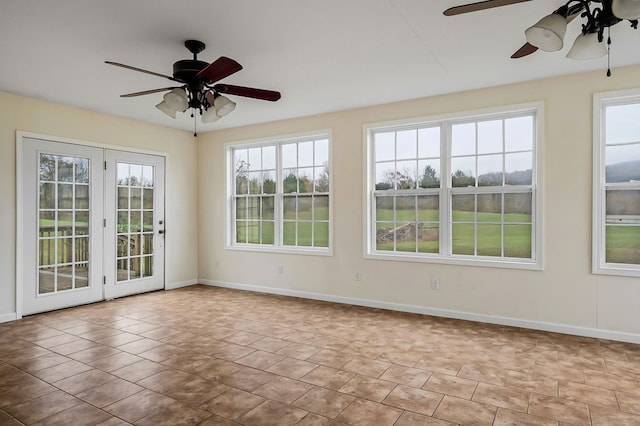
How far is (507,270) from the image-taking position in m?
4.38

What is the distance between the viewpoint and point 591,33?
7.44ft

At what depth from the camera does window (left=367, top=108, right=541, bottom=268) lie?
174 inches

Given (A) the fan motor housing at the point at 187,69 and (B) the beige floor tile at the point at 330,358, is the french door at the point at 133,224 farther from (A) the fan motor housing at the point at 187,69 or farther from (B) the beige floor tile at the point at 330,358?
(B) the beige floor tile at the point at 330,358

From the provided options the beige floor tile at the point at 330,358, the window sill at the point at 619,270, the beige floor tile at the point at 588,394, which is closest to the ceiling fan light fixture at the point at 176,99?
the beige floor tile at the point at 330,358

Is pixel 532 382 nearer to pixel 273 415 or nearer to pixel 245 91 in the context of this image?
pixel 273 415

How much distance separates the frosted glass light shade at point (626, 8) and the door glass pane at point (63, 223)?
5.77m

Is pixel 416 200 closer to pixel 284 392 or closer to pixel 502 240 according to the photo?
pixel 502 240

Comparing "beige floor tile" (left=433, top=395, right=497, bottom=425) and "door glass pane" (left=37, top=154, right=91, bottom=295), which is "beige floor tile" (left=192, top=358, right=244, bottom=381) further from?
"door glass pane" (left=37, top=154, right=91, bottom=295)

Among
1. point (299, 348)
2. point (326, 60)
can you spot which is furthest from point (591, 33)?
point (299, 348)

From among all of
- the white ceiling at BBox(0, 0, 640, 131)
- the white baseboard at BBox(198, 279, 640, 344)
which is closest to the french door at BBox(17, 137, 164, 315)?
the white ceiling at BBox(0, 0, 640, 131)

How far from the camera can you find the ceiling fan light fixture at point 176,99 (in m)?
3.28

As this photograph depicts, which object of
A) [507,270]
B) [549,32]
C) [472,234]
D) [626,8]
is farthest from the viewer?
Answer: [472,234]

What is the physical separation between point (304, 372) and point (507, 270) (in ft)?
8.58

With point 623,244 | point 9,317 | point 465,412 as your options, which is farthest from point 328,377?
point 9,317
